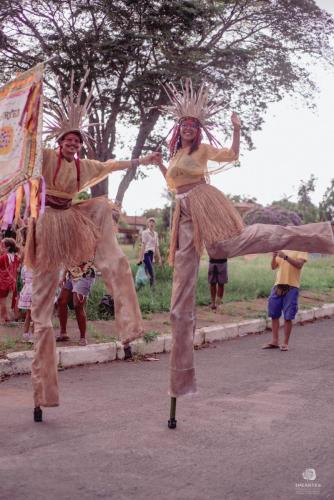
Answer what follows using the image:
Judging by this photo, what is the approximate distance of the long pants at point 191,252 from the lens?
491cm

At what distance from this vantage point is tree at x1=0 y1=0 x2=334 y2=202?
1389 cm

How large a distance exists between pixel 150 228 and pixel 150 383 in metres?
8.32

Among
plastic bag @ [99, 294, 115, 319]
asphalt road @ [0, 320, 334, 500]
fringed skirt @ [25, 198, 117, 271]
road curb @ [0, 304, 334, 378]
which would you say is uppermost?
fringed skirt @ [25, 198, 117, 271]

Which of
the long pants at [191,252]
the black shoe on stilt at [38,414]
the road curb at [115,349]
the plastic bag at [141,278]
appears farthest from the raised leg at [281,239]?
the plastic bag at [141,278]

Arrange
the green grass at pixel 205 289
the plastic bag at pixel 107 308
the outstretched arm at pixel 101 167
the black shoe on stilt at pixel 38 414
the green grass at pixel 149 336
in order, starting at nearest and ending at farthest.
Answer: the black shoe on stilt at pixel 38 414 → the outstretched arm at pixel 101 167 → the green grass at pixel 149 336 → the plastic bag at pixel 107 308 → the green grass at pixel 205 289

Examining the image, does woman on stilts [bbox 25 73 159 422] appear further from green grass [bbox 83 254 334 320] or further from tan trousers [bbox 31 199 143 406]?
green grass [bbox 83 254 334 320]

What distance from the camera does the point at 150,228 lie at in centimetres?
1487

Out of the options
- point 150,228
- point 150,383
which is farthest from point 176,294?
point 150,228

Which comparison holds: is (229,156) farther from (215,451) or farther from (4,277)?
(4,277)

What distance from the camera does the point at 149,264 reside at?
48.1ft

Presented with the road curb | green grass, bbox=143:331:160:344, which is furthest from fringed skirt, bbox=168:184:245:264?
green grass, bbox=143:331:160:344

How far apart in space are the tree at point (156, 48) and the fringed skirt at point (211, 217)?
7.96m

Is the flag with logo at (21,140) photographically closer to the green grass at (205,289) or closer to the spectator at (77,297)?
the spectator at (77,297)

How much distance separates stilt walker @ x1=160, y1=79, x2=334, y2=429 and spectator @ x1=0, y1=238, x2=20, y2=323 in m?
5.42
